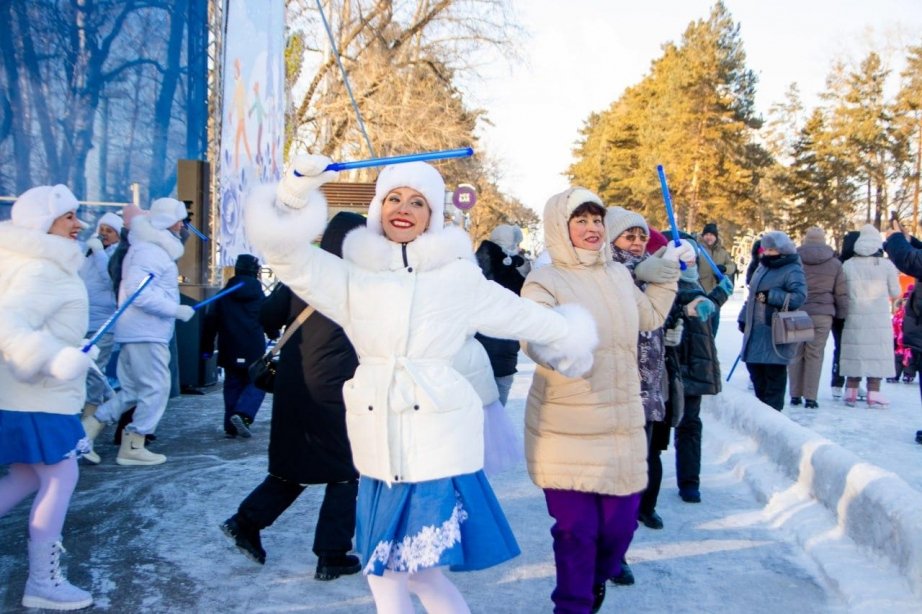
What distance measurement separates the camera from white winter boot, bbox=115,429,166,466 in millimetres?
6230

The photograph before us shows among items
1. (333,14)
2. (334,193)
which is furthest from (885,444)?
(333,14)

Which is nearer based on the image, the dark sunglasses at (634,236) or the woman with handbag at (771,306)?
the dark sunglasses at (634,236)

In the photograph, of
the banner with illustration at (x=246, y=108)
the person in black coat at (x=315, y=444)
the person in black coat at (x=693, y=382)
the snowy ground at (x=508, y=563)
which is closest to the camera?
the snowy ground at (x=508, y=563)

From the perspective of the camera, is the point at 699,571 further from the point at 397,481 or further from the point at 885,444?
the point at 885,444

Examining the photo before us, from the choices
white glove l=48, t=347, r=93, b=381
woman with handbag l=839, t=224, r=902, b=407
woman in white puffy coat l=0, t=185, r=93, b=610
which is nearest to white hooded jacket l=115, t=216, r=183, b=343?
woman in white puffy coat l=0, t=185, r=93, b=610

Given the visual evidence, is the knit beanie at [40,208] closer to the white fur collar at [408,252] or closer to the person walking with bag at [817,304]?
the white fur collar at [408,252]

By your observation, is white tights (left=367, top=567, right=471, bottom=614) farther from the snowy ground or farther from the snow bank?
the snow bank

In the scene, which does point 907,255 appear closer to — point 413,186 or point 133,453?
point 413,186

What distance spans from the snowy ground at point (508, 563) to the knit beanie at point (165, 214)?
1.70m

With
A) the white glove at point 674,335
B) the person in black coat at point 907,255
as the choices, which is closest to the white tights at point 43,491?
the white glove at point 674,335

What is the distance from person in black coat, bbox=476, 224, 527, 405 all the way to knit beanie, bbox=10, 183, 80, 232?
314 centimetres

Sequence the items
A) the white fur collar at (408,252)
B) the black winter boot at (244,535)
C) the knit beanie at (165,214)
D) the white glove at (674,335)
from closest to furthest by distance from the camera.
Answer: the white fur collar at (408,252), the black winter boot at (244,535), the white glove at (674,335), the knit beanie at (165,214)

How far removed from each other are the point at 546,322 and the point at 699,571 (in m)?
1.96

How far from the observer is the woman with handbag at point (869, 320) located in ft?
29.3
